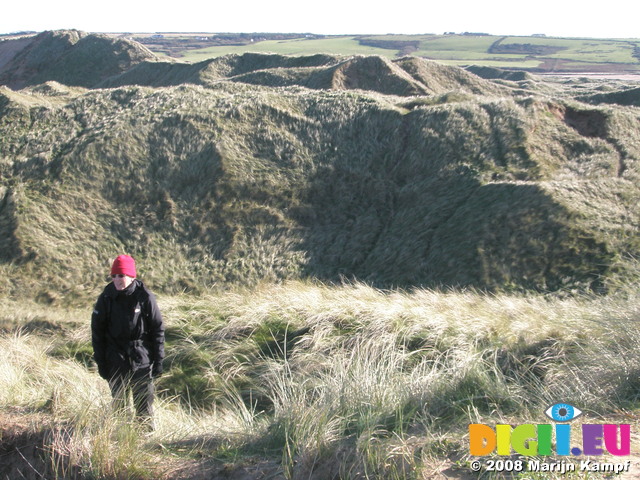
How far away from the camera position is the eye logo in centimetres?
420

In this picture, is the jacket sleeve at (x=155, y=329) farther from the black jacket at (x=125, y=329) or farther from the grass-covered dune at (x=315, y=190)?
the grass-covered dune at (x=315, y=190)

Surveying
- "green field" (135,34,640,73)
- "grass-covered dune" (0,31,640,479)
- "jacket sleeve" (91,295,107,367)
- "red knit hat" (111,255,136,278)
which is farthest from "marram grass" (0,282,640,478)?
"green field" (135,34,640,73)

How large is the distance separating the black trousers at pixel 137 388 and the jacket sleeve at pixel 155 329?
0.14 m

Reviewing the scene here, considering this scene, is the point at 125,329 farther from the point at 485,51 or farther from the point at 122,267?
the point at 485,51

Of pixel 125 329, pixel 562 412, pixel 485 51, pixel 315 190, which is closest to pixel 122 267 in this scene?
pixel 125 329

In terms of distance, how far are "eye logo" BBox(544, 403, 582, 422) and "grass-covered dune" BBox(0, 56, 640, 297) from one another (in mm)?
8364

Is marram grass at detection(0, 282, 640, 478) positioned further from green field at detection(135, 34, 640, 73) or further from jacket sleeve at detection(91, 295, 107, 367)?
green field at detection(135, 34, 640, 73)

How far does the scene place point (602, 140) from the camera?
18.6 m

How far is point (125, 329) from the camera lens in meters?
5.14

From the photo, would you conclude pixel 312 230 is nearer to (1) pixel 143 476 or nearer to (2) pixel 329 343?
(2) pixel 329 343

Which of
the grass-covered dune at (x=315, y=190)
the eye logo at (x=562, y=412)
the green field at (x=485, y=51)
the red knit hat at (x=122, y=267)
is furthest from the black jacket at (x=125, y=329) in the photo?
the green field at (x=485, y=51)

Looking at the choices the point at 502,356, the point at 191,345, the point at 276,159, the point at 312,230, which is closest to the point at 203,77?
the point at 276,159

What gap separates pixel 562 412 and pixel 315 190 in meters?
14.3

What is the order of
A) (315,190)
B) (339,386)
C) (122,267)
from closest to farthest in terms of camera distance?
(339,386)
(122,267)
(315,190)
